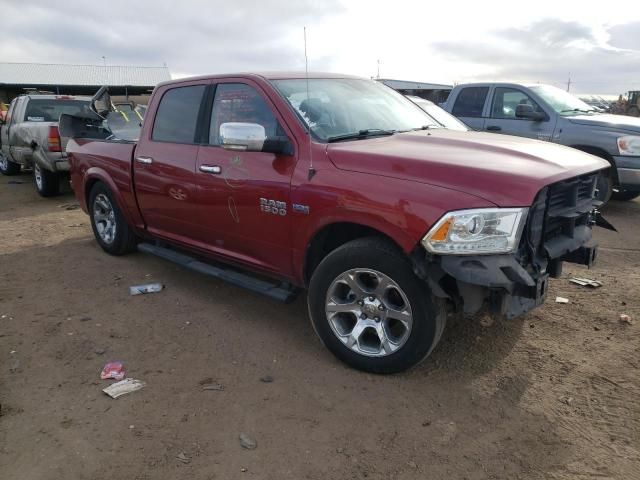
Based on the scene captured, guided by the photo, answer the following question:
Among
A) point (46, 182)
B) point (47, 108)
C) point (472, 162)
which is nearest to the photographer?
→ point (472, 162)

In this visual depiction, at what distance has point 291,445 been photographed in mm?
2637

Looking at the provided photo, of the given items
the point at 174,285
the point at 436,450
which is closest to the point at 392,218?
the point at 436,450

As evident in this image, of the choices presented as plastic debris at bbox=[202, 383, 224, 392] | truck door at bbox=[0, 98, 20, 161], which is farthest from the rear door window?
plastic debris at bbox=[202, 383, 224, 392]

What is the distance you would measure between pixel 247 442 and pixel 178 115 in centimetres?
298

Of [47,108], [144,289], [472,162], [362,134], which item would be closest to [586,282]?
[472,162]

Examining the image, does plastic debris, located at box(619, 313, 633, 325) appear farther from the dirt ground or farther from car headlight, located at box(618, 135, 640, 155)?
car headlight, located at box(618, 135, 640, 155)

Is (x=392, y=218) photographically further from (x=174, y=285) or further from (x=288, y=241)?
(x=174, y=285)

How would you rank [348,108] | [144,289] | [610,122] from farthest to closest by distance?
[610,122] < [144,289] < [348,108]

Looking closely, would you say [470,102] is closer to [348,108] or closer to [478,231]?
[348,108]

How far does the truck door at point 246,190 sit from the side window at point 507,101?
5.83 meters

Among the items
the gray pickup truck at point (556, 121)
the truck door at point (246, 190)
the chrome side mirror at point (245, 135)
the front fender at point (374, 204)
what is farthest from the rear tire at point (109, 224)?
the gray pickup truck at point (556, 121)

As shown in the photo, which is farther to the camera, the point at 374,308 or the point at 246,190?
the point at 246,190

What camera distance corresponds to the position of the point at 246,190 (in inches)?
145

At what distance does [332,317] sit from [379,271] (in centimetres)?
52
